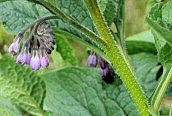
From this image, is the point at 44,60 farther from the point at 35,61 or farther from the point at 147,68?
the point at 147,68

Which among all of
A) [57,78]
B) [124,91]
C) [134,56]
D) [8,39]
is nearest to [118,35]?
[124,91]

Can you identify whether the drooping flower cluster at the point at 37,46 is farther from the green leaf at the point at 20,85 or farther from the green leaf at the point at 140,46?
the green leaf at the point at 140,46

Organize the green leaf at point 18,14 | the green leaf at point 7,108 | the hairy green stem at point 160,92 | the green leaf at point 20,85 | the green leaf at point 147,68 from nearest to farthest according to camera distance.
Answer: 1. the hairy green stem at point 160,92
2. the green leaf at point 18,14
3. the green leaf at point 7,108
4. the green leaf at point 20,85
5. the green leaf at point 147,68

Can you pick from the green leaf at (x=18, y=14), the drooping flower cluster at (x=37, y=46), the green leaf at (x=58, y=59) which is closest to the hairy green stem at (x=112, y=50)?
the drooping flower cluster at (x=37, y=46)

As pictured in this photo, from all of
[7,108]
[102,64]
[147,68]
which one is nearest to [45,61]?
[102,64]

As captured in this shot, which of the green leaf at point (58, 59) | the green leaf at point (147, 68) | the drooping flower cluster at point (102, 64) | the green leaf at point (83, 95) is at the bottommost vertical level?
the green leaf at point (147, 68)

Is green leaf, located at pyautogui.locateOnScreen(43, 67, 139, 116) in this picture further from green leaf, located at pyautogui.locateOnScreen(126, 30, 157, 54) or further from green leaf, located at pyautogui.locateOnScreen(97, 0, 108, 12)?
green leaf, located at pyautogui.locateOnScreen(97, 0, 108, 12)

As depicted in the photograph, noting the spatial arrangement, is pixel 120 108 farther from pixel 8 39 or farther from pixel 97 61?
pixel 8 39
